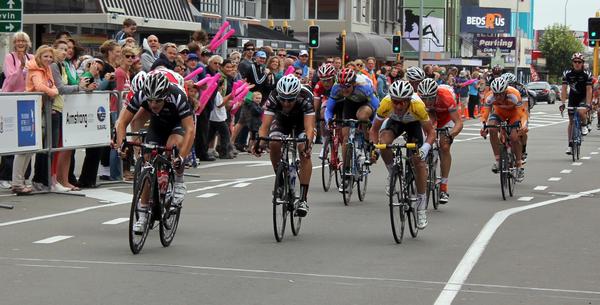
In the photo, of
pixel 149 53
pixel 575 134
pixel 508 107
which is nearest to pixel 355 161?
pixel 508 107

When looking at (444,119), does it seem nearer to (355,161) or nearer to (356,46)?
(355,161)

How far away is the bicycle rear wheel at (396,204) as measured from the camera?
11773 millimetres

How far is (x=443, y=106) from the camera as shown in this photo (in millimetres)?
15195

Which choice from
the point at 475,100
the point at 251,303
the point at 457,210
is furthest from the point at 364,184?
the point at 475,100

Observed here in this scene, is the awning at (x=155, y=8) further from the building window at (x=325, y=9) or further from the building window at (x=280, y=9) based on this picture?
the building window at (x=325, y=9)

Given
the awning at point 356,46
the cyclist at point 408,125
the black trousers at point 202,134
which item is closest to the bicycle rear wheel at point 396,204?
the cyclist at point 408,125

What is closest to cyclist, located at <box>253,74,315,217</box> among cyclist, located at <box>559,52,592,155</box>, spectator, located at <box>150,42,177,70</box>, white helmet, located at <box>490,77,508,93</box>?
white helmet, located at <box>490,77,508,93</box>

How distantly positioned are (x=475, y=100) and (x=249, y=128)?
24.8 m

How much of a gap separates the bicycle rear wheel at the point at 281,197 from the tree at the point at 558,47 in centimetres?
13989

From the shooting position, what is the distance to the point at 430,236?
12562 mm

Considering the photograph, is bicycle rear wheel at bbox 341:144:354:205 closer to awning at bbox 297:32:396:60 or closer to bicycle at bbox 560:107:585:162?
bicycle at bbox 560:107:585:162

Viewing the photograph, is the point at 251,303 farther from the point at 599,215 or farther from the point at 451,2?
the point at 451,2

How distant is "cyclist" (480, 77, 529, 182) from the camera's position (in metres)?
17.0

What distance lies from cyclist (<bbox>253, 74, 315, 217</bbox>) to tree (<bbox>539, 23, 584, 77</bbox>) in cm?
13899
